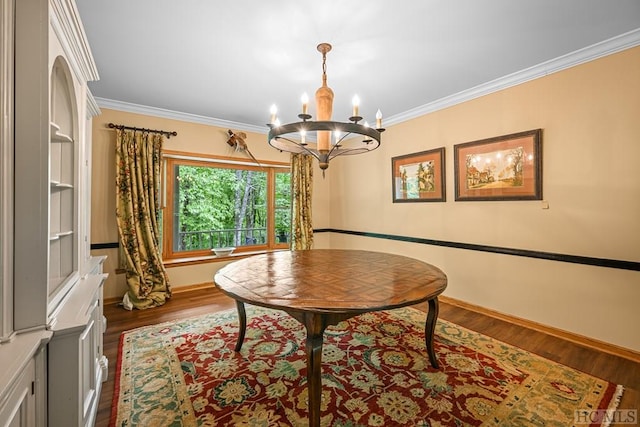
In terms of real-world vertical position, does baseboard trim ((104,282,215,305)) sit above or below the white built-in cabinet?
below

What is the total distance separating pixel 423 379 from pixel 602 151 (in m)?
2.29

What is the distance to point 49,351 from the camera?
3.39 feet

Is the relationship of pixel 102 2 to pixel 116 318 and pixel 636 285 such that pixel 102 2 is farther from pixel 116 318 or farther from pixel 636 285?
pixel 636 285

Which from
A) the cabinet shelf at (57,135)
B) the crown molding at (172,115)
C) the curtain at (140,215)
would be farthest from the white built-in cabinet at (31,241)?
the crown molding at (172,115)

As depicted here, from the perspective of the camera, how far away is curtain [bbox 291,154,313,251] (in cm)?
435

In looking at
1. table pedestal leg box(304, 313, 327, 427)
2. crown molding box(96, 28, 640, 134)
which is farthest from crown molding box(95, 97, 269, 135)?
table pedestal leg box(304, 313, 327, 427)

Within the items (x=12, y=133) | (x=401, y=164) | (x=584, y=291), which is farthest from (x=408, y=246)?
(x=12, y=133)

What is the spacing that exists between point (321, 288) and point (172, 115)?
3.27m

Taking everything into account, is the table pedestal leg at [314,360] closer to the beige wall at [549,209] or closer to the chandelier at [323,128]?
the chandelier at [323,128]

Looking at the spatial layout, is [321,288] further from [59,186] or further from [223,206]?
[223,206]

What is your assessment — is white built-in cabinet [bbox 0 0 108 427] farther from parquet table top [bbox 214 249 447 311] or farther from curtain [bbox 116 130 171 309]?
curtain [bbox 116 130 171 309]

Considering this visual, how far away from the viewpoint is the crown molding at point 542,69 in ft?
6.61

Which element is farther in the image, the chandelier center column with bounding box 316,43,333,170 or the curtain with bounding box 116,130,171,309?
the curtain with bounding box 116,130,171,309

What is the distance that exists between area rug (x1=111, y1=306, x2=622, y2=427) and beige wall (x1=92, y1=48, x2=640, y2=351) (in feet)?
2.26
